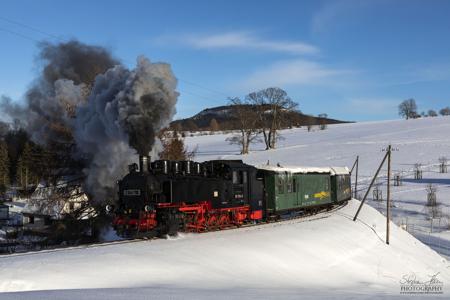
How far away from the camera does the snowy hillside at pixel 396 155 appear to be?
36406 millimetres

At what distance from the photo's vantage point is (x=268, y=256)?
609 inches

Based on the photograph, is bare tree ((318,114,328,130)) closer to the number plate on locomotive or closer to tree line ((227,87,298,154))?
tree line ((227,87,298,154))

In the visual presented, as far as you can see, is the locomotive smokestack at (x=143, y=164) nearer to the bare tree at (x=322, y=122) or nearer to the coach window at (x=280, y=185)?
the coach window at (x=280, y=185)

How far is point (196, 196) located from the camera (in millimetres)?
16500

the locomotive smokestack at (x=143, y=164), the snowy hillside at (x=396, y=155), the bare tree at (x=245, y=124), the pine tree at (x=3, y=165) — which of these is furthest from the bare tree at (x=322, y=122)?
the locomotive smokestack at (x=143, y=164)

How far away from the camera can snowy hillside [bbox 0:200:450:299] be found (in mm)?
9938

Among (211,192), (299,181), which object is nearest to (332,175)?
(299,181)

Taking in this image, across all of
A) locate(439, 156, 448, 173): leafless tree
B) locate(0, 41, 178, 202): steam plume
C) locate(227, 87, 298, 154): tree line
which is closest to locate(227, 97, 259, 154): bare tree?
locate(227, 87, 298, 154): tree line

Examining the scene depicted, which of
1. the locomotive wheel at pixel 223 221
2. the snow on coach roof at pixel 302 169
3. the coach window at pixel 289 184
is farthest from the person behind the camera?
the coach window at pixel 289 184

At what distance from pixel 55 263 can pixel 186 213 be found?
5.54 m

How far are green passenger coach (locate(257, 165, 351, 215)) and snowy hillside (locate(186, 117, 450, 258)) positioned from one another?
263 inches

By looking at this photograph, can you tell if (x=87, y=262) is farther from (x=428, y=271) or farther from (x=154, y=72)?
(x=428, y=271)

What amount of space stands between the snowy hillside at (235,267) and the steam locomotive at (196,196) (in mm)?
652

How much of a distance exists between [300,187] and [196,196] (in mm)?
10725
